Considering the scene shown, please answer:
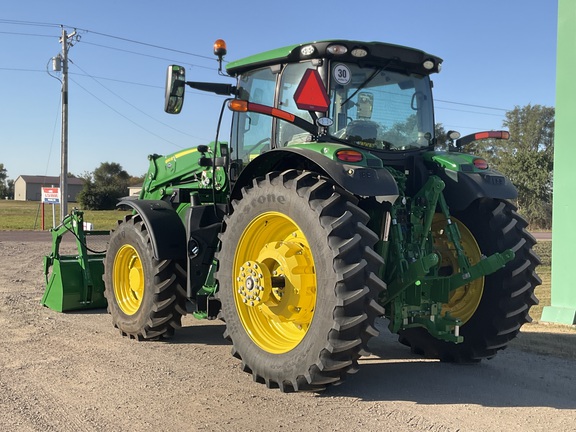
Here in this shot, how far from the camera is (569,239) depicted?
24.9ft

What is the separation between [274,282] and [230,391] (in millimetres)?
903

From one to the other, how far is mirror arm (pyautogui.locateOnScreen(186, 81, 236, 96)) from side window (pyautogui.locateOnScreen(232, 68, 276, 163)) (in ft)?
0.34

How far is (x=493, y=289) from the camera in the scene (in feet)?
17.1

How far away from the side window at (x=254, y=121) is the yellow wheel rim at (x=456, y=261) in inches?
71.3

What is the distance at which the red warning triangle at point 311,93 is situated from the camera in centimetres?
436

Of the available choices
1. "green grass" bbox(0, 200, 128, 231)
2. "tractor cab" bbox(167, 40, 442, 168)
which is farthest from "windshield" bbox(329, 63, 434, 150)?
"green grass" bbox(0, 200, 128, 231)

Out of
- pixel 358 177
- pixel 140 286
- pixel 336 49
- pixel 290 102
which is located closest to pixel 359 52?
pixel 336 49

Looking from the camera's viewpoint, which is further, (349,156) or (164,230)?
(164,230)

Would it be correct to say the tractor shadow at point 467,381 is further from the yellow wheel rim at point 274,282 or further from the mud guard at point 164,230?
the mud guard at point 164,230

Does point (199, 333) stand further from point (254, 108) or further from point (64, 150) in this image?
point (64, 150)

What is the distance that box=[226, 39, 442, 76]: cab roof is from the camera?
4879 millimetres

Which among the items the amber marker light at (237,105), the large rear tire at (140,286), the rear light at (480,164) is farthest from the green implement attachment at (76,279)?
the rear light at (480,164)

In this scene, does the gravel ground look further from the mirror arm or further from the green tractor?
the mirror arm

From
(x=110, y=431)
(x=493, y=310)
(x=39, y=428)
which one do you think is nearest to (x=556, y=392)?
(x=493, y=310)
